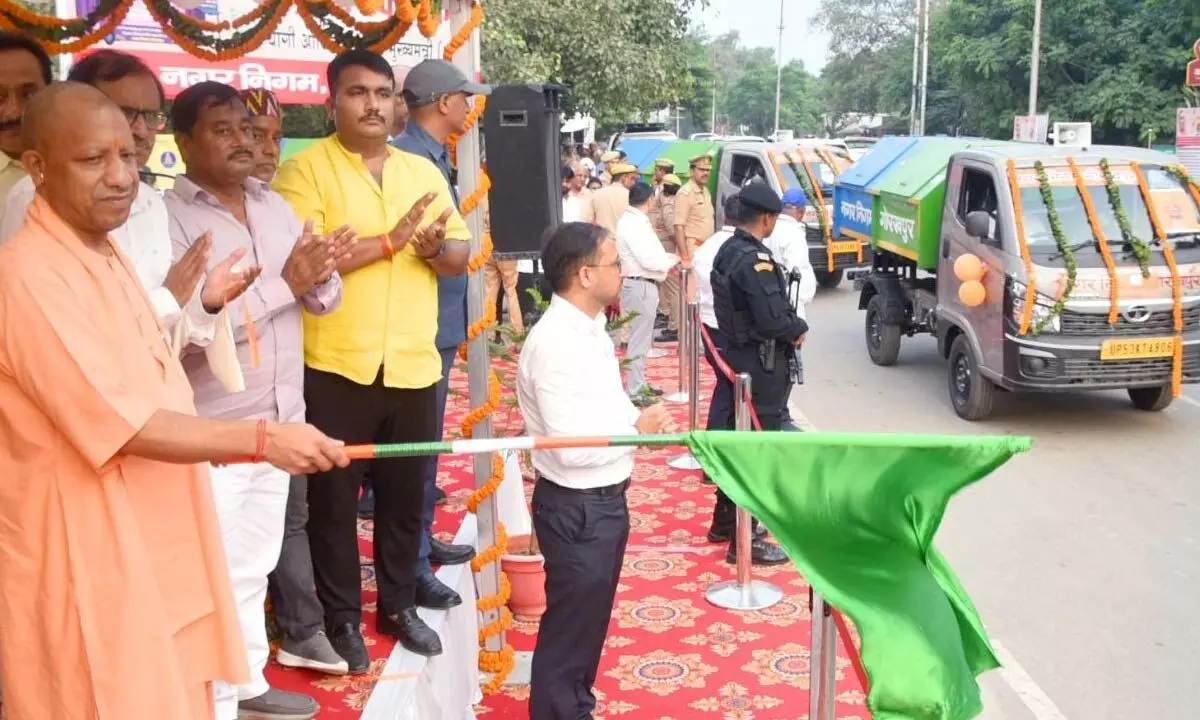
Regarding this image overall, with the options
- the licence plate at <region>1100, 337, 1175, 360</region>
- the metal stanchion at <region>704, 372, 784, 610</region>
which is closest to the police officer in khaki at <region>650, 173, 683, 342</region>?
the licence plate at <region>1100, 337, 1175, 360</region>

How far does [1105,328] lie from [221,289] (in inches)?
268

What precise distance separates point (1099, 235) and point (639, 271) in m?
3.46

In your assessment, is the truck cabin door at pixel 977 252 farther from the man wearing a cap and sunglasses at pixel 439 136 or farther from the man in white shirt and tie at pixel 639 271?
the man wearing a cap and sunglasses at pixel 439 136

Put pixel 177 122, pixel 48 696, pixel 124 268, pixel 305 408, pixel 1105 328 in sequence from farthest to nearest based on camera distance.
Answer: pixel 1105 328, pixel 305 408, pixel 177 122, pixel 124 268, pixel 48 696

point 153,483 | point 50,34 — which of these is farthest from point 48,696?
point 50,34

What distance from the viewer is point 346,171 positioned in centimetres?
361

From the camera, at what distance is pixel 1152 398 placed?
28.6 ft

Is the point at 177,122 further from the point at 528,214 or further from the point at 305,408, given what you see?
the point at 528,214

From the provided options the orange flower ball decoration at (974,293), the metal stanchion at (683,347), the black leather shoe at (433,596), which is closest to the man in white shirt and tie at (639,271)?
the metal stanchion at (683,347)

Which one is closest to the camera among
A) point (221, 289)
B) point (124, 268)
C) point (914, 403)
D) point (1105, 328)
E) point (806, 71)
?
point (124, 268)

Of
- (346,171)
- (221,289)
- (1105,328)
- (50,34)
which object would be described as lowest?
(1105,328)

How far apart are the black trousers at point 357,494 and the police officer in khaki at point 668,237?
25.7ft

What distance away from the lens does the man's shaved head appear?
2217mm

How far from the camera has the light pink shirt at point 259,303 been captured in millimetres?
3160
